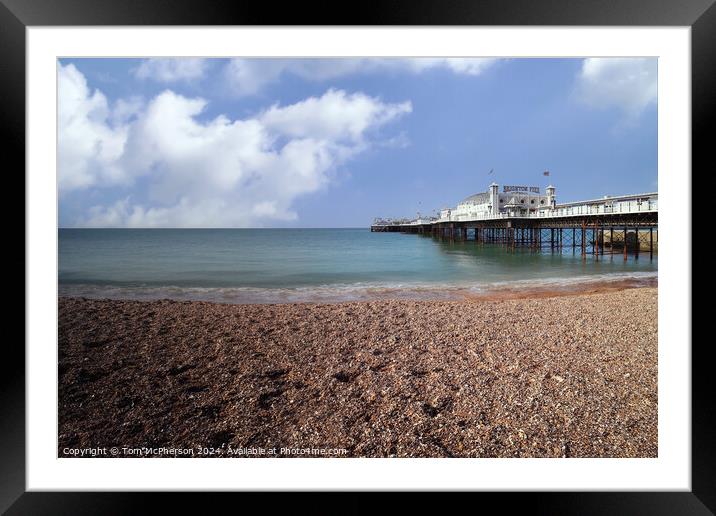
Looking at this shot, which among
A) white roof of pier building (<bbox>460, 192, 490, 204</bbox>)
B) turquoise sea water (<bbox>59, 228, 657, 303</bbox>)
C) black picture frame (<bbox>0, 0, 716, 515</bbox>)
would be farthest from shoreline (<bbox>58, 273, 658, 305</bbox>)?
white roof of pier building (<bbox>460, 192, 490, 204</bbox>)

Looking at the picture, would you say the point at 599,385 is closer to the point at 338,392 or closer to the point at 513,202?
the point at 338,392

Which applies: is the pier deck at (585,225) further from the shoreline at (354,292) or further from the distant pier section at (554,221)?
the shoreline at (354,292)

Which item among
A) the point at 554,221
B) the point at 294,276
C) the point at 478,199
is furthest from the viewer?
the point at 478,199

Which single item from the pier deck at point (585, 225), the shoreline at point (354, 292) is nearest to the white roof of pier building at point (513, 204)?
the pier deck at point (585, 225)

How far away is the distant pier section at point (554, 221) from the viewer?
6.67 m

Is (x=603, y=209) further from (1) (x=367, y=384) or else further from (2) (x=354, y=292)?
(1) (x=367, y=384)

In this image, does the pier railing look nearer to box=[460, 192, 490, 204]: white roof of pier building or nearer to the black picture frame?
box=[460, 192, 490, 204]: white roof of pier building

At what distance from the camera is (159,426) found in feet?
5.57

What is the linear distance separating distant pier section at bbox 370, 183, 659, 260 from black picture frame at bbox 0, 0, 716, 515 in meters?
1.46
